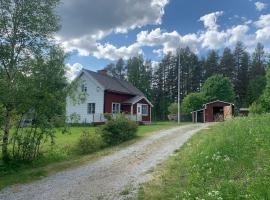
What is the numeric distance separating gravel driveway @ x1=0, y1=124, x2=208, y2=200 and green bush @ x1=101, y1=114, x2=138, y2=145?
4.09 meters

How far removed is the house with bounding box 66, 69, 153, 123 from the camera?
4228cm

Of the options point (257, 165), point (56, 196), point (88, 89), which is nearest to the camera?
point (257, 165)

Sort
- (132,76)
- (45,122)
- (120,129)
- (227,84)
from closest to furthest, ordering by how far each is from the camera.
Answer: (45,122) < (120,129) < (227,84) < (132,76)

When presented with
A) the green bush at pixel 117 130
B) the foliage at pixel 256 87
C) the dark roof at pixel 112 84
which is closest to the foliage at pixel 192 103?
the dark roof at pixel 112 84

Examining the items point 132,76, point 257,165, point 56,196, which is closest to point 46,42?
point 56,196

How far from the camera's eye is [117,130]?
20906mm

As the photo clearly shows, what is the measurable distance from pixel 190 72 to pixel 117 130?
6977cm

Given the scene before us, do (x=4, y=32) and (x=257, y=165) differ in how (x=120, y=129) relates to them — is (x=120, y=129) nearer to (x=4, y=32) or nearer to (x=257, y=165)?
(x=4, y=32)

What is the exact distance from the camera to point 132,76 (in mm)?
88562

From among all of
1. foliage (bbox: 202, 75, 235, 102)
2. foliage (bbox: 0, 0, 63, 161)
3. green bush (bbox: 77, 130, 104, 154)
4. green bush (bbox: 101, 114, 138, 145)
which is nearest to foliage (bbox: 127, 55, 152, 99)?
foliage (bbox: 202, 75, 235, 102)

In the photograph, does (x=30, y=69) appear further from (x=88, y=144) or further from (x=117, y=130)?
(x=117, y=130)

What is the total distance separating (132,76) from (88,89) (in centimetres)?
4560

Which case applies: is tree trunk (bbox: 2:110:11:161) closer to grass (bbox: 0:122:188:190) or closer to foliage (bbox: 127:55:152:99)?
grass (bbox: 0:122:188:190)

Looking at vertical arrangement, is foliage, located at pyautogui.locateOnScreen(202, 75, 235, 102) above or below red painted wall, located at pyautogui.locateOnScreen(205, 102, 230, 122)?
above
